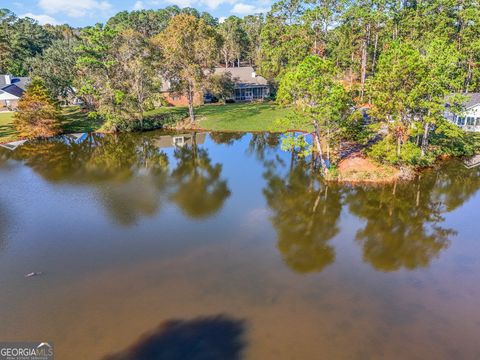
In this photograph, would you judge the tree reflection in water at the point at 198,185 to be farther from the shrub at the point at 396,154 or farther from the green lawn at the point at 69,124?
the green lawn at the point at 69,124

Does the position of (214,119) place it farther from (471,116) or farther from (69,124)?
(471,116)

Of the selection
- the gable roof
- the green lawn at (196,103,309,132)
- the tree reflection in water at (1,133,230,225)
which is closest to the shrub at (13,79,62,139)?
the tree reflection in water at (1,133,230,225)

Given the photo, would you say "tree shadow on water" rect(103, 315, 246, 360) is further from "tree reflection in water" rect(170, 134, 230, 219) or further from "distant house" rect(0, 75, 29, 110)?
"distant house" rect(0, 75, 29, 110)

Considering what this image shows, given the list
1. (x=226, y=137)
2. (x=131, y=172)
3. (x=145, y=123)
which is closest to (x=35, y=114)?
(x=145, y=123)

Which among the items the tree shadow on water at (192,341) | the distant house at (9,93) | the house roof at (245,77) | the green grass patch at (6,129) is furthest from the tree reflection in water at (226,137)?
the distant house at (9,93)

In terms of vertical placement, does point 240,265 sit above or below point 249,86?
below

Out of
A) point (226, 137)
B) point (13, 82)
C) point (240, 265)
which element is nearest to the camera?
point (240, 265)
